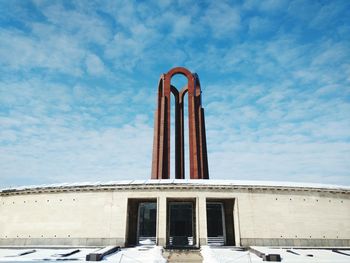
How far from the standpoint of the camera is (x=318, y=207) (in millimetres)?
22656

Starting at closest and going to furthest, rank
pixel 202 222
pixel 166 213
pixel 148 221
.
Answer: pixel 202 222, pixel 166 213, pixel 148 221

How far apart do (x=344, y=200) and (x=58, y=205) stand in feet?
90.8

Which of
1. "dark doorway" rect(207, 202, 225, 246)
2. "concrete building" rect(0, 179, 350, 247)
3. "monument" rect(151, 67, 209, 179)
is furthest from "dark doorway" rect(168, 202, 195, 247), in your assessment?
"concrete building" rect(0, 179, 350, 247)

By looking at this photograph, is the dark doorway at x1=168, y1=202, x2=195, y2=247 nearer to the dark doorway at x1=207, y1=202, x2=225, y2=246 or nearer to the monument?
the dark doorway at x1=207, y1=202, x2=225, y2=246

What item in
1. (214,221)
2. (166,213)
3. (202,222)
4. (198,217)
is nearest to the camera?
(202,222)

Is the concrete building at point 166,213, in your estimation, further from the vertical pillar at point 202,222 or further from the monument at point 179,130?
the monument at point 179,130

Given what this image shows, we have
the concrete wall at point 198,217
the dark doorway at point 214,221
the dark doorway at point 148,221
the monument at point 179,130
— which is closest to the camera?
the concrete wall at point 198,217

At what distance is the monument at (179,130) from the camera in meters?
33.3

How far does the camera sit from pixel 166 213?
21.8m

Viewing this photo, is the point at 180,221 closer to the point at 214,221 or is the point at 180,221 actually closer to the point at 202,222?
the point at 214,221

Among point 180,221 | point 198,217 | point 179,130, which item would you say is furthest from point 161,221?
point 179,130

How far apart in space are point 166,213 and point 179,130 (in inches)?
754

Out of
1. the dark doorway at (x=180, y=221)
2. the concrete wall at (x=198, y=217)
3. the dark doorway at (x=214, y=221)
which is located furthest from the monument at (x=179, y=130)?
the concrete wall at (x=198, y=217)

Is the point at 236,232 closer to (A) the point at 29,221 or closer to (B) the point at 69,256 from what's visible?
(B) the point at 69,256
